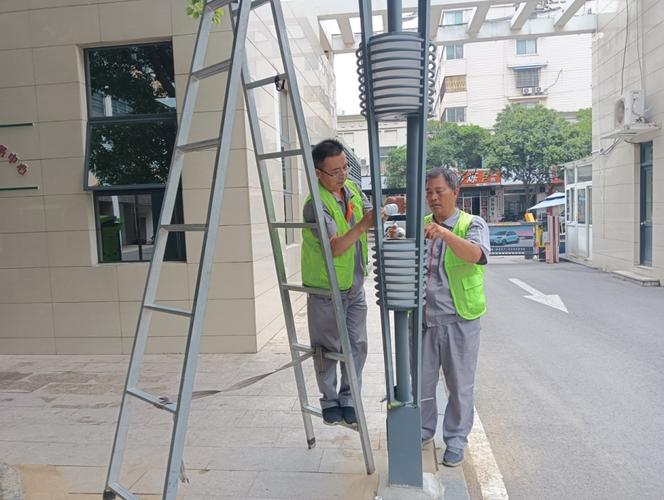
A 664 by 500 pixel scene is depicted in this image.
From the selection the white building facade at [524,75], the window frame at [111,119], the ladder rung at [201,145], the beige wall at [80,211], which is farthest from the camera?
the white building facade at [524,75]

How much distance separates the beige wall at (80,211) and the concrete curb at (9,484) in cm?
310

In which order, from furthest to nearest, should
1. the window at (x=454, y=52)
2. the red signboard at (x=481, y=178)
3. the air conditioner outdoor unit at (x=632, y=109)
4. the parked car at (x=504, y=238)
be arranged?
the window at (x=454, y=52) → the red signboard at (x=481, y=178) → the parked car at (x=504, y=238) → the air conditioner outdoor unit at (x=632, y=109)

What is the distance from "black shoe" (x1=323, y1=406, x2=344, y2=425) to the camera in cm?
334

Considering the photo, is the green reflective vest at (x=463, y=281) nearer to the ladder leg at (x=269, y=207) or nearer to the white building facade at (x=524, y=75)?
the ladder leg at (x=269, y=207)

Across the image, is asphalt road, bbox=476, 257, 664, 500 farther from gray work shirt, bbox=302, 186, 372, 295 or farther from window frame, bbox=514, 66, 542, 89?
window frame, bbox=514, 66, 542, 89

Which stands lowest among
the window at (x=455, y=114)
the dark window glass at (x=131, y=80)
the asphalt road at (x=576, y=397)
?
the asphalt road at (x=576, y=397)

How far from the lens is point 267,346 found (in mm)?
6629

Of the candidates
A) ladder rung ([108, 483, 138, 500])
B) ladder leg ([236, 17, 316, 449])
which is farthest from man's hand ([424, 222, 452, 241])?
ladder rung ([108, 483, 138, 500])

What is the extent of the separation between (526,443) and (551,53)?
43841mm

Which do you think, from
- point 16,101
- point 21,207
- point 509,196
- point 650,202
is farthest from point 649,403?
point 509,196

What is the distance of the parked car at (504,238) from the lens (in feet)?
63.6

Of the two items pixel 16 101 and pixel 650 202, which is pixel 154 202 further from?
pixel 650 202

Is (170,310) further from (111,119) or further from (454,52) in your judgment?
(454,52)

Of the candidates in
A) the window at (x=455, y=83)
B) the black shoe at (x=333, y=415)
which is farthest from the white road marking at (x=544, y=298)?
the window at (x=455, y=83)
